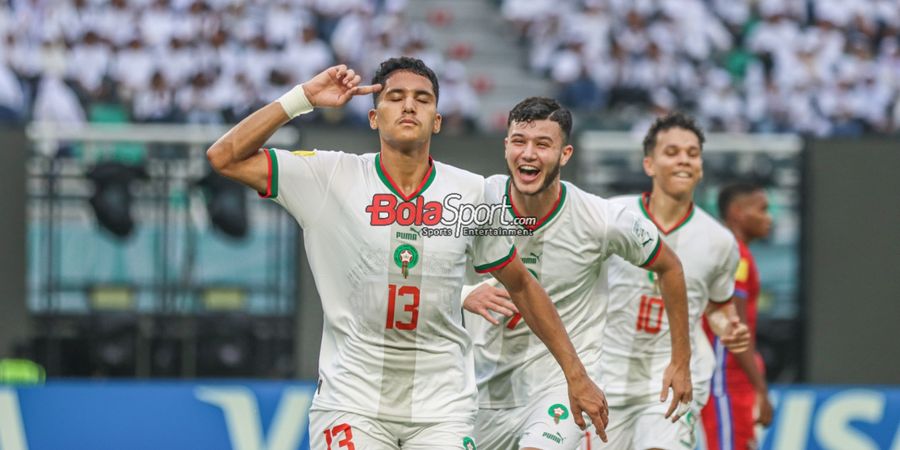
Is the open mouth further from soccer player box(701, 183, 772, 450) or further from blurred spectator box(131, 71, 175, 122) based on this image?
blurred spectator box(131, 71, 175, 122)

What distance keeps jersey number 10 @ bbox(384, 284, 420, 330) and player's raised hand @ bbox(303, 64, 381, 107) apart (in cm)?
77

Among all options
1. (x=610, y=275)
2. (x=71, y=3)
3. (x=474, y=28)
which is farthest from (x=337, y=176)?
(x=474, y=28)

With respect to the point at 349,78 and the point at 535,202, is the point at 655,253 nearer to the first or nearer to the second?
the point at 535,202

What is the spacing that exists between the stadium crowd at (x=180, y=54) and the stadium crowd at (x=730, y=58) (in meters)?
1.98

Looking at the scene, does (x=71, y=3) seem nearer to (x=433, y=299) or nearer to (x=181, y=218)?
(x=181, y=218)

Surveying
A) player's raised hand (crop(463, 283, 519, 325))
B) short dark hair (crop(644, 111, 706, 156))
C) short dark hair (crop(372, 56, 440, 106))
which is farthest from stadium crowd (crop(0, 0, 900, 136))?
short dark hair (crop(372, 56, 440, 106))

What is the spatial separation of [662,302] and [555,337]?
1.97 metres

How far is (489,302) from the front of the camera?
653 centimetres

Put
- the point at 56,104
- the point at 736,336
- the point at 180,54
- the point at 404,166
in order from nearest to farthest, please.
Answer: the point at 404,166 < the point at 736,336 < the point at 56,104 < the point at 180,54

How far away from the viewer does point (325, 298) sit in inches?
243

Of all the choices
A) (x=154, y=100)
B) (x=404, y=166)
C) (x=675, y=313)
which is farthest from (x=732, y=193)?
(x=154, y=100)

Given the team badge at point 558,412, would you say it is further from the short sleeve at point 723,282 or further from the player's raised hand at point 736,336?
the short sleeve at point 723,282

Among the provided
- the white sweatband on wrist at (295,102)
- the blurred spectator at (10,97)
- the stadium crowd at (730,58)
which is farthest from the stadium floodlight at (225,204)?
the stadium crowd at (730,58)

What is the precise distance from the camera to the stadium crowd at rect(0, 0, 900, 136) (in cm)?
1700
